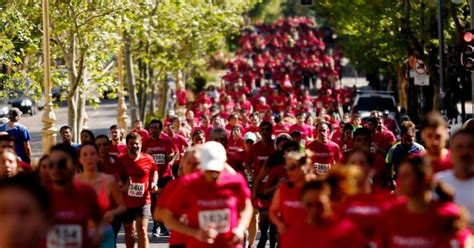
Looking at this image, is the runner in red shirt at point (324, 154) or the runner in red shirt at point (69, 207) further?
the runner in red shirt at point (324, 154)

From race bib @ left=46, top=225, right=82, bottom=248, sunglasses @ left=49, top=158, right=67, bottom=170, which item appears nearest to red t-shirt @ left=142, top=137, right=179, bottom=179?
sunglasses @ left=49, top=158, right=67, bottom=170

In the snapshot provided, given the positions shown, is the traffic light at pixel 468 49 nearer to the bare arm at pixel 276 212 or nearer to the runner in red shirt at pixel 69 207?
the bare arm at pixel 276 212

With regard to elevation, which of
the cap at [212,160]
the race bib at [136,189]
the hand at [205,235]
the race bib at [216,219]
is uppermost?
the cap at [212,160]

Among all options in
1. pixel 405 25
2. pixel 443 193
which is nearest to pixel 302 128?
pixel 405 25

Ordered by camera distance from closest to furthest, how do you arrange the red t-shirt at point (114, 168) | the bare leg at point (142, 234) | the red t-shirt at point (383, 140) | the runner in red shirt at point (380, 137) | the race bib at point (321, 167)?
1. the red t-shirt at point (114, 168)
2. the bare leg at point (142, 234)
3. the race bib at point (321, 167)
4. the runner in red shirt at point (380, 137)
5. the red t-shirt at point (383, 140)

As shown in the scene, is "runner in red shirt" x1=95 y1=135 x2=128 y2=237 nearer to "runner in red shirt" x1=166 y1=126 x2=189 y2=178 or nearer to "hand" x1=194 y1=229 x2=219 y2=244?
"hand" x1=194 y1=229 x2=219 y2=244

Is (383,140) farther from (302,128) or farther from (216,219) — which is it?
(216,219)

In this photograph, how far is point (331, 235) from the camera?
8961mm

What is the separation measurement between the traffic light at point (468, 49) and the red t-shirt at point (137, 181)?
9144 mm

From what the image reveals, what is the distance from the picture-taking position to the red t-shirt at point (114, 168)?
50.5ft

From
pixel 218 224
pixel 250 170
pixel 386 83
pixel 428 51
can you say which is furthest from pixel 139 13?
pixel 386 83

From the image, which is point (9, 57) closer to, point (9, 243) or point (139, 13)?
point (139, 13)

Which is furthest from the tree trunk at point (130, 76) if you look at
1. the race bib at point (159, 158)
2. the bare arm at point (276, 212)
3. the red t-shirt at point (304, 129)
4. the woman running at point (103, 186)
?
the bare arm at point (276, 212)

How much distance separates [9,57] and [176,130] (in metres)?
3.49
